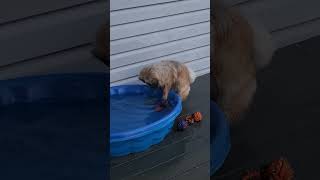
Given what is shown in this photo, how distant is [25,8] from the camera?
96 centimetres

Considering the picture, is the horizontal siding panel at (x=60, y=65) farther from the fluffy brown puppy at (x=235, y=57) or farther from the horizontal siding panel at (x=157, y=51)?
the fluffy brown puppy at (x=235, y=57)

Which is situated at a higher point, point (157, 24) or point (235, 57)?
point (157, 24)

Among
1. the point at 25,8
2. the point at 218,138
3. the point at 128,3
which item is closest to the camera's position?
the point at 25,8

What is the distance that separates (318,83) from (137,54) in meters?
0.73

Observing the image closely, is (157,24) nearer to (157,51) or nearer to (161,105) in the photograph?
(157,51)

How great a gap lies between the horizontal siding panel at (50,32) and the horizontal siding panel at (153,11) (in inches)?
9.9

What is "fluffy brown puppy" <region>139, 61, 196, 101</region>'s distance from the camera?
134 cm

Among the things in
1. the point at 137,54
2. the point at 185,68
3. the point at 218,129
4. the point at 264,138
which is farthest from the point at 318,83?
the point at 137,54

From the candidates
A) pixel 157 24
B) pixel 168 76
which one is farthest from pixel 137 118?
pixel 157 24

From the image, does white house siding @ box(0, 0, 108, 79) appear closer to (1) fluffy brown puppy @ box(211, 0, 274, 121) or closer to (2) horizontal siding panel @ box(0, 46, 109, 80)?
(2) horizontal siding panel @ box(0, 46, 109, 80)

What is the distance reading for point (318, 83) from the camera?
5.70ft

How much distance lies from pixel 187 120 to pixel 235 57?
0.24m

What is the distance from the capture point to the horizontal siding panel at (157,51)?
4.30 feet

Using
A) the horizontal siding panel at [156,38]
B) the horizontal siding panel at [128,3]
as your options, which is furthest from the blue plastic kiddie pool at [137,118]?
the horizontal siding panel at [128,3]
